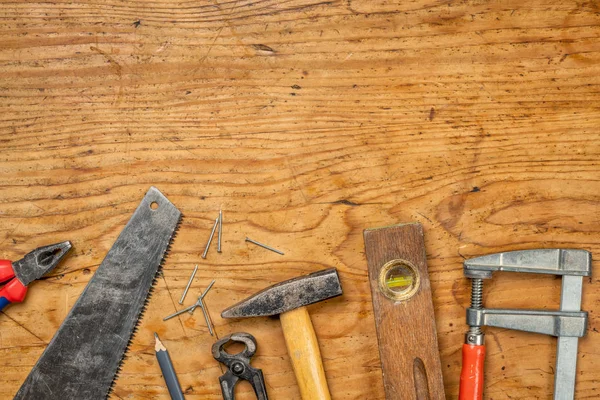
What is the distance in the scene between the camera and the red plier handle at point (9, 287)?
1.93 metres

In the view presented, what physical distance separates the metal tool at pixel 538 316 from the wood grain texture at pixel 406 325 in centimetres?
11

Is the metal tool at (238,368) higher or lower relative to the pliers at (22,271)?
lower

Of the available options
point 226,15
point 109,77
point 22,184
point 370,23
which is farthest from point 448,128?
point 22,184

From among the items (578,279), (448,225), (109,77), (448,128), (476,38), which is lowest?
(578,279)

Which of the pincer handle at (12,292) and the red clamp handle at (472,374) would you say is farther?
the pincer handle at (12,292)

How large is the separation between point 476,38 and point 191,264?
1.20 m

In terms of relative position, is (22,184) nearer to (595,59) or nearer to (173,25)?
(173,25)

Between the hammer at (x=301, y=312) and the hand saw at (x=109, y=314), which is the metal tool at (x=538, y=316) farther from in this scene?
the hand saw at (x=109, y=314)

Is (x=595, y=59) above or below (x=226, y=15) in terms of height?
below

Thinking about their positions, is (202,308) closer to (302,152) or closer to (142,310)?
(142,310)

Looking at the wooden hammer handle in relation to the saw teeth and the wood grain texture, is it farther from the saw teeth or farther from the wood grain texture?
the saw teeth

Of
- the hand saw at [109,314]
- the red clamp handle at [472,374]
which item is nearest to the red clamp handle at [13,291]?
the hand saw at [109,314]

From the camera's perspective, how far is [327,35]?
1964 mm

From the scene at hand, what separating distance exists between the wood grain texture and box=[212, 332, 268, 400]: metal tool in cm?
40
